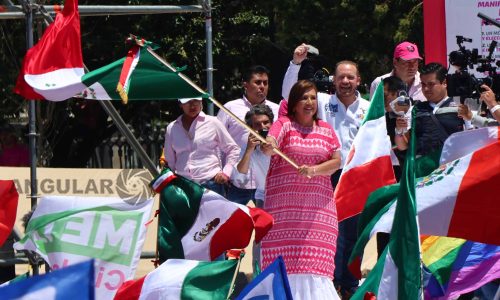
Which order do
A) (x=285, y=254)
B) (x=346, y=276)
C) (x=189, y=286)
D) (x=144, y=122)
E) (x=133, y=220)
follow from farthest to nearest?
(x=144, y=122) → (x=346, y=276) → (x=285, y=254) → (x=133, y=220) → (x=189, y=286)

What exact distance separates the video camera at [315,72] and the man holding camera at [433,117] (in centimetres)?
100

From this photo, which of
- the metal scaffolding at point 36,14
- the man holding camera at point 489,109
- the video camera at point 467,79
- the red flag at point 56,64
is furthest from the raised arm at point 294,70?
the man holding camera at point 489,109

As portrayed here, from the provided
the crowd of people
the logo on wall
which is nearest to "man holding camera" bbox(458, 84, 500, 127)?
the crowd of people

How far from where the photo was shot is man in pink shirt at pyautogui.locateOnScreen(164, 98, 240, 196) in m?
10.5

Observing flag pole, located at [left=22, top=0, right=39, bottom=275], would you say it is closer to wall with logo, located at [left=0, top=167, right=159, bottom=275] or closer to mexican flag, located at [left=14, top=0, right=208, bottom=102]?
mexican flag, located at [left=14, top=0, right=208, bottom=102]

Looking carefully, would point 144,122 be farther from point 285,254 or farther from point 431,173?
point 431,173

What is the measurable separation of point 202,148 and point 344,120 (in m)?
1.26

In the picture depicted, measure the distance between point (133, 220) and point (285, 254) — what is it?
4.12 feet

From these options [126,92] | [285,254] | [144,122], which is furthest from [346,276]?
[144,122]

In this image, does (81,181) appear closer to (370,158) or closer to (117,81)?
(117,81)

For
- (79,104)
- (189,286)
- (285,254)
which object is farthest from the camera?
(79,104)

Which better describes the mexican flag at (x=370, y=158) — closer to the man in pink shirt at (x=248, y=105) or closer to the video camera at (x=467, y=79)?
the video camera at (x=467, y=79)

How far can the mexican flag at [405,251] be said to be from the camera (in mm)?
6238

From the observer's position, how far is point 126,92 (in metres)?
8.80
